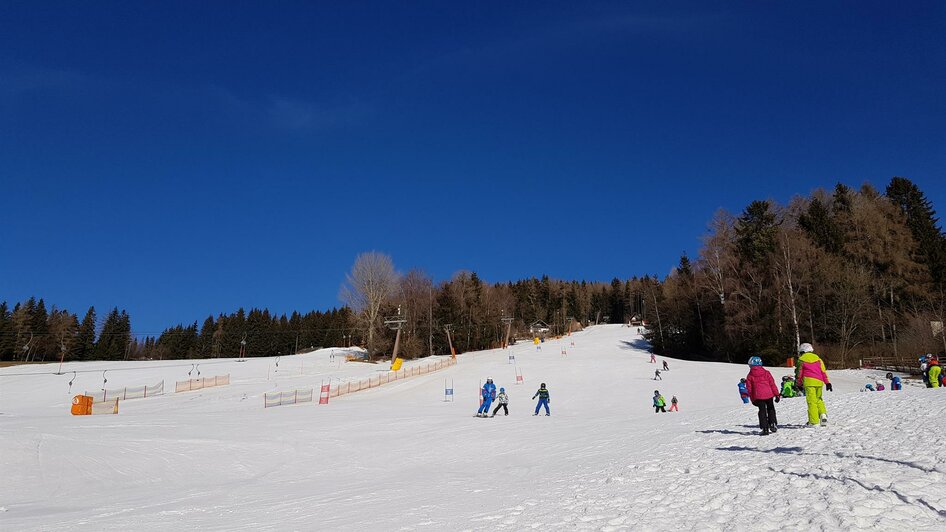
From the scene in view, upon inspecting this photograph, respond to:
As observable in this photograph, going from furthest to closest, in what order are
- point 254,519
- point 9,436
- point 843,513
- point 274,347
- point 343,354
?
1. point 274,347
2. point 343,354
3. point 9,436
4. point 254,519
5. point 843,513

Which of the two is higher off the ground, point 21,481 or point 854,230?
point 854,230

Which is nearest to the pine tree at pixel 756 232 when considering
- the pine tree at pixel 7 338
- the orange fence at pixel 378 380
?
the orange fence at pixel 378 380

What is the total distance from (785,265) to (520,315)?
88.4 metres

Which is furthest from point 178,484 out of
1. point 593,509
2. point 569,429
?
point 569,429

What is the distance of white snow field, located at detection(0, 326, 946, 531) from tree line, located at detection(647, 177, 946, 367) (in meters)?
37.6

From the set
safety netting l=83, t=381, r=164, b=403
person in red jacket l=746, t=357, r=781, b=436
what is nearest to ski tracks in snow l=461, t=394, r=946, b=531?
person in red jacket l=746, t=357, r=781, b=436

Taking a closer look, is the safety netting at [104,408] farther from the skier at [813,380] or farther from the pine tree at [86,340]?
the pine tree at [86,340]

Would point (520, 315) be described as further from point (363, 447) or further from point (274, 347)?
point (363, 447)

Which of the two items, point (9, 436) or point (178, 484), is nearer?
point (178, 484)

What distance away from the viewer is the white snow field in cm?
577

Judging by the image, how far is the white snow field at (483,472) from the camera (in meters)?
5.77

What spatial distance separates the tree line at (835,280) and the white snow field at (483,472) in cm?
3762

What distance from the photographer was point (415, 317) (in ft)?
305

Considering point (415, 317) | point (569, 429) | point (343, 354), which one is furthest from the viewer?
point (415, 317)
